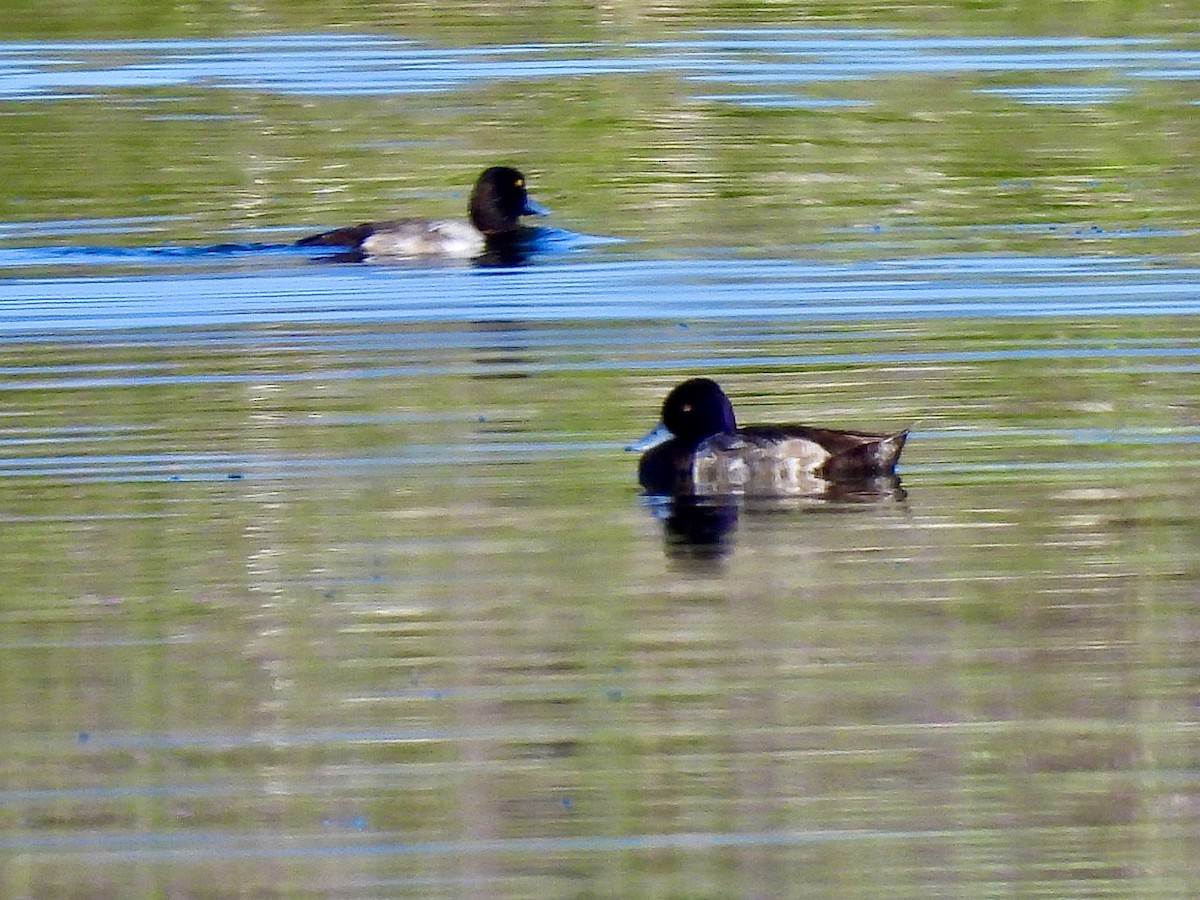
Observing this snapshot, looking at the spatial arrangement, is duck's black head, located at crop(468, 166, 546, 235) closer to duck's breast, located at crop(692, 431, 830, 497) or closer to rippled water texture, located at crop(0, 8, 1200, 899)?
rippled water texture, located at crop(0, 8, 1200, 899)

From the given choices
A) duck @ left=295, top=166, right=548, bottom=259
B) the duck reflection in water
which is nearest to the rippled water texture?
the duck reflection in water

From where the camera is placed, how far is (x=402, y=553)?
865 cm

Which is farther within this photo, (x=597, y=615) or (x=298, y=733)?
(x=597, y=615)

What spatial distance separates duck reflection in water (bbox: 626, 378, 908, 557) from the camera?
31.5 feet

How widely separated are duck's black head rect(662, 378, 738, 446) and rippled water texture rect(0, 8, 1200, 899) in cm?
28

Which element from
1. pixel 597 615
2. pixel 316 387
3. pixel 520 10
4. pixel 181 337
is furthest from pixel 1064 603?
pixel 520 10

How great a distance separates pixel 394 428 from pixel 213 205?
6.70 metres

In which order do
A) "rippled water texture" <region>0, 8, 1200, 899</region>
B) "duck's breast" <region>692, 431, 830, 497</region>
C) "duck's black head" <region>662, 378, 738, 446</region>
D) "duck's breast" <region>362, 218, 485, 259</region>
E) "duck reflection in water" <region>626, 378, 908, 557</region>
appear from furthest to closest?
"duck's breast" <region>362, 218, 485, 259</region>
"duck's black head" <region>662, 378, 738, 446</region>
"duck's breast" <region>692, 431, 830, 497</region>
"duck reflection in water" <region>626, 378, 908, 557</region>
"rippled water texture" <region>0, 8, 1200, 899</region>

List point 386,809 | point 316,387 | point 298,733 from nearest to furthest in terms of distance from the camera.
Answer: point 386,809, point 298,733, point 316,387

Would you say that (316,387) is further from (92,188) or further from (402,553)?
(92,188)

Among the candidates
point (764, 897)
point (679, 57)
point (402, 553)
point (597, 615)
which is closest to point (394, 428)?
point (402, 553)

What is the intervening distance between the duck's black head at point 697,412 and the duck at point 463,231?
5.28m

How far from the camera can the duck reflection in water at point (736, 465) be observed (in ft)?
31.5

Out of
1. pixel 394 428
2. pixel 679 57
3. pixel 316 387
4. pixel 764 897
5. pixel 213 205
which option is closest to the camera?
pixel 764 897
